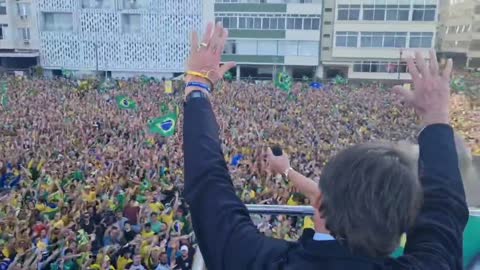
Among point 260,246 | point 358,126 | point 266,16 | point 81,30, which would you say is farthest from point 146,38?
point 260,246

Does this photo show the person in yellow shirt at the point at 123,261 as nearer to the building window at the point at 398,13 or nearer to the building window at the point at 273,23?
the building window at the point at 273,23

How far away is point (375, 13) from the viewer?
3356cm

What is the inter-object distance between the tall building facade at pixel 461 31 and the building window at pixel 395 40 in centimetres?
1268

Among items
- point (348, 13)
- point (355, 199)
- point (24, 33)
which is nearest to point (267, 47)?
point (348, 13)

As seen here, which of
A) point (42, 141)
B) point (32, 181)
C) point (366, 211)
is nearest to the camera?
point (366, 211)

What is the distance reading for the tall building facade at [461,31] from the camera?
146ft

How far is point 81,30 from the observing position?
34.8 metres

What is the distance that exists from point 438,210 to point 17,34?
39.7 m

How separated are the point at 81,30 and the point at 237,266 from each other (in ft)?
119

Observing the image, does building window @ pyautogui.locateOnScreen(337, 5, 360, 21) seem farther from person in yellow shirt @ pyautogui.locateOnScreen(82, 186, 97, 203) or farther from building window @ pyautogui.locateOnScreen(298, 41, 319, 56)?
person in yellow shirt @ pyautogui.locateOnScreen(82, 186, 97, 203)

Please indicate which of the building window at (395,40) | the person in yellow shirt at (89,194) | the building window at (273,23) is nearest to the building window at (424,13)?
the building window at (395,40)

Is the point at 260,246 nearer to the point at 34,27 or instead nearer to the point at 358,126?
the point at 358,126

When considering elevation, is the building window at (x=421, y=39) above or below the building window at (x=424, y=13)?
below

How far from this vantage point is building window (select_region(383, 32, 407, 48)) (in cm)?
3319
